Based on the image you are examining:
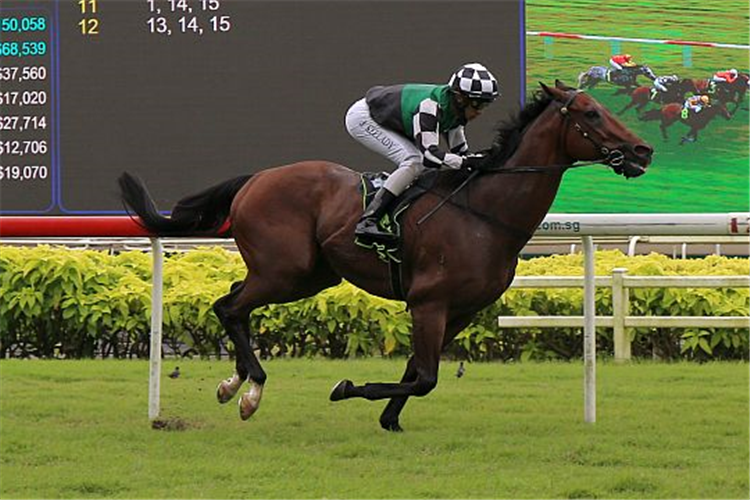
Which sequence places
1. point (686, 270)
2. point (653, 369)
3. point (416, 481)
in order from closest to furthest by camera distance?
1. point (416, 481)
2. point (653, 369)
3. point (686, 270)

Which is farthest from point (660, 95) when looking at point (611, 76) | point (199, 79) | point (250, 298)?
point (250, 298)

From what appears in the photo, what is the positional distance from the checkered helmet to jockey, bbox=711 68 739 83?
4.61m

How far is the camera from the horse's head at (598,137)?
458cm

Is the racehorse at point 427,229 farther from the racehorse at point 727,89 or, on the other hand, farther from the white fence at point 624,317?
the racehorse at point 727,89

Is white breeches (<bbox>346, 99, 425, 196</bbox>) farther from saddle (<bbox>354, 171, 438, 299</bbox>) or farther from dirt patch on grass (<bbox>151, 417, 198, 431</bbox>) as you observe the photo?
dirt patch on grass (<bbox>151, 417, 198, 431</bbox>)

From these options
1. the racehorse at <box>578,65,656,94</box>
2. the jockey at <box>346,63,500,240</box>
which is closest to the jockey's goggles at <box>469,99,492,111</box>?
the jockey at <box>346,63,500,240</box>

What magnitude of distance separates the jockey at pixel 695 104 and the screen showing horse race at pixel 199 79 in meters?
1.15

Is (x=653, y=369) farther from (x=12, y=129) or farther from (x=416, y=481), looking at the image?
(x=12, y=129)

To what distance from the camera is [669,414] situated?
5.33m

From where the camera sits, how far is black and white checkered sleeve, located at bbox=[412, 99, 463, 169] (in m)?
4.76

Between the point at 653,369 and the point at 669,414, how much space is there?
1356 millimetres

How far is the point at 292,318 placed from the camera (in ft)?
24.8

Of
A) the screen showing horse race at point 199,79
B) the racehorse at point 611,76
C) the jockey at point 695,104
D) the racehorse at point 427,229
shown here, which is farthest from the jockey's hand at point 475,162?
the jockey at point 695,104

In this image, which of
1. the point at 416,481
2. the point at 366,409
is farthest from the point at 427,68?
the point at 416,481
